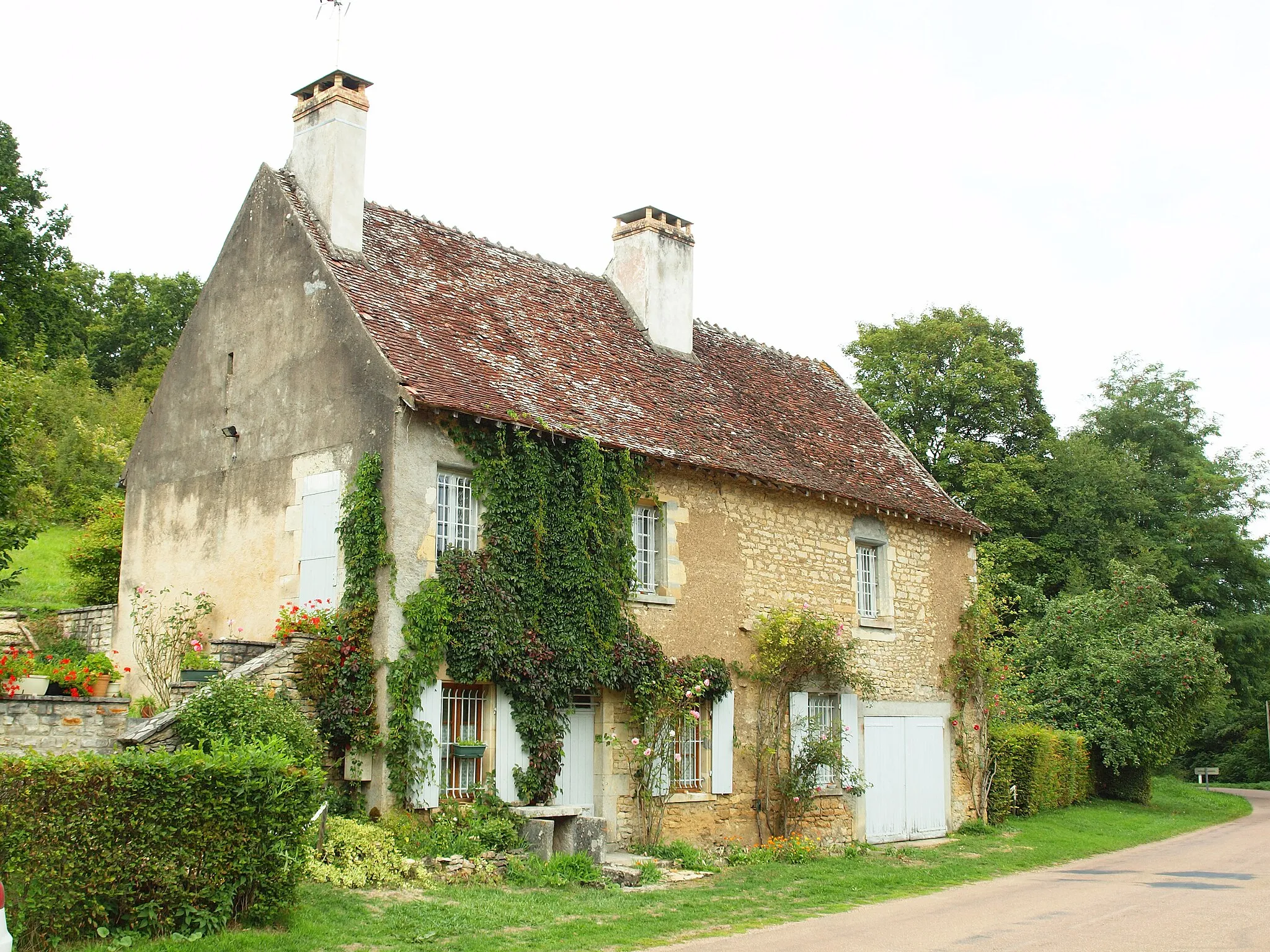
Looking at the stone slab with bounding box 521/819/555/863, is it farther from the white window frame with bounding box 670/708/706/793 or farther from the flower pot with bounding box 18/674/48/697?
A: the flower pot with bounding box 18/674/48/697

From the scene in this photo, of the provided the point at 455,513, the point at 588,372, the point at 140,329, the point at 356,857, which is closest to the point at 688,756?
the point at 455,513

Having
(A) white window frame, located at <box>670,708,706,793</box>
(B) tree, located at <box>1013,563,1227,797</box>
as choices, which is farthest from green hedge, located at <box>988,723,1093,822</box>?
(A) white window frame, located at <box>670,708,706,793</box>

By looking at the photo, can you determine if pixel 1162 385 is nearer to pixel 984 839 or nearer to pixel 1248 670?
pixel 1248 670

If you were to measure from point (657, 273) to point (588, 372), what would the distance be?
3.28 meters

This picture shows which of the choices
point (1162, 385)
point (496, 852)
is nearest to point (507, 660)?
point (496, 852)

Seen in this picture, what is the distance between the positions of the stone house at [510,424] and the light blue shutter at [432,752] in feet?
0.17

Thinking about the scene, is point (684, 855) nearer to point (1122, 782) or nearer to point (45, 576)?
point (1122, 782)

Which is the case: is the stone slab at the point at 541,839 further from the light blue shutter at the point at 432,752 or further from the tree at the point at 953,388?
the tree at the point at 953,388

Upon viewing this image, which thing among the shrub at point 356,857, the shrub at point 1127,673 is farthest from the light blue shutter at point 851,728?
the shrub at point 1127,673

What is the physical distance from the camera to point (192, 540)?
48.2 ft

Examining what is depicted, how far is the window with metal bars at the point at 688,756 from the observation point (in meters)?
14.6

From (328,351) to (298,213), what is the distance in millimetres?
2035

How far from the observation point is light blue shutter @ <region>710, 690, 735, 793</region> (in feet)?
48.8

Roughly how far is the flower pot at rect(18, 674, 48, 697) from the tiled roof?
457 cm
